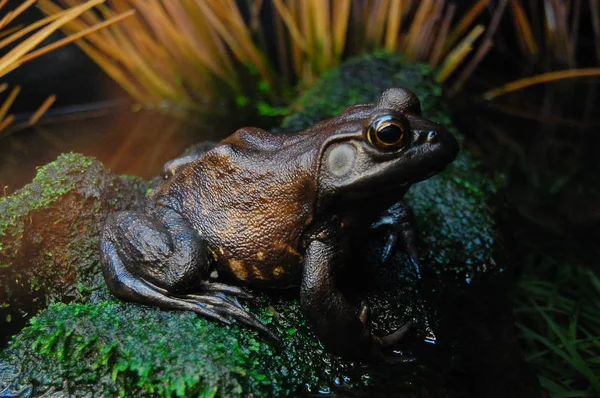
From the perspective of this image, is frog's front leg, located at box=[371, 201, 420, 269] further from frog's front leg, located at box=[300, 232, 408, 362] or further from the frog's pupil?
the frog's pupil

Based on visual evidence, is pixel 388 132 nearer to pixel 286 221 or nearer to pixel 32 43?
pixel 286 221

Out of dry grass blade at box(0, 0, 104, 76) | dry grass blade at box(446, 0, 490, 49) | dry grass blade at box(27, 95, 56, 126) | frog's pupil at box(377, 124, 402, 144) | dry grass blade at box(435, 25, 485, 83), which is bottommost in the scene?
frog's pupil at box(377, 124, 402, 144)

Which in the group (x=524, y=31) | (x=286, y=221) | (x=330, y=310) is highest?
(x=524, y=31)

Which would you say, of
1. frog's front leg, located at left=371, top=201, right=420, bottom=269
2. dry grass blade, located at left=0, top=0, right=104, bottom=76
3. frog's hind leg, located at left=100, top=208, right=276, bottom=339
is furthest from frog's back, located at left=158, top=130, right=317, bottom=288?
dry grass blade, located at left=0, top=0, right=104, bottom=76

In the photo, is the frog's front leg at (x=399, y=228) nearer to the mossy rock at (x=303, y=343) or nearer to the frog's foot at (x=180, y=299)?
the mossy rock at (x=303, y=343)

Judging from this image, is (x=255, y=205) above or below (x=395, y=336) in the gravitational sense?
above

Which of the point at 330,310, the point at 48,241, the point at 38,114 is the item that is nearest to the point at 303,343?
the point at 330,310

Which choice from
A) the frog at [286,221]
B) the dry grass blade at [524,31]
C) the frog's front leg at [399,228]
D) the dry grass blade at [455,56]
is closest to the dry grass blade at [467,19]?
the dry grass blade at [455,56]

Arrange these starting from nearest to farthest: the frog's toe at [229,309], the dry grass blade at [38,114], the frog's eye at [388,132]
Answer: the frog's eye at [388,132] → the frog's toe at [229,309] → the dry grass blade at [38,114]
